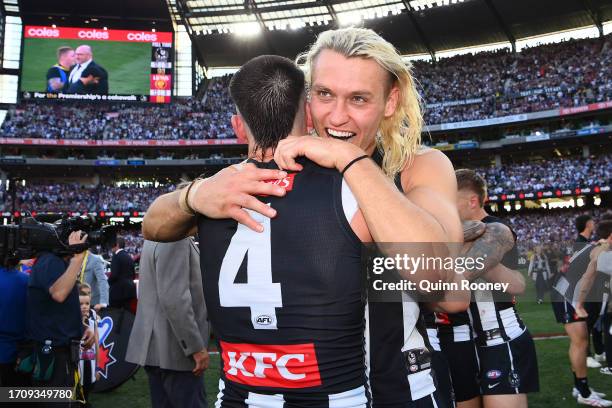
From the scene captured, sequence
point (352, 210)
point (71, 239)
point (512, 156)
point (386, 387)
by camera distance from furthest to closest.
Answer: point (512, 156)
point (71, 239)
point (386, 387)
point (352, 210)

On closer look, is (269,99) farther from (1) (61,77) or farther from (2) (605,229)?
(1) (61,77)

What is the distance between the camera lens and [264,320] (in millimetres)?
1660

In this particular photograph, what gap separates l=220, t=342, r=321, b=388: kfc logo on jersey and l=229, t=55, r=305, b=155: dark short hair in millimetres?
688

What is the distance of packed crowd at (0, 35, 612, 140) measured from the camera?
42.4m

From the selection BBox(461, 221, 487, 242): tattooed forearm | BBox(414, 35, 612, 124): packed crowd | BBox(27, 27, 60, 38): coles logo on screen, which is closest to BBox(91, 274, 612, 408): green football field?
BBox(461, 221, 487, 242): tattooed forearm

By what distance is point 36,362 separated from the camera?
439 centimetres

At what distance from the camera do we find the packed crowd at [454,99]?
139 ft

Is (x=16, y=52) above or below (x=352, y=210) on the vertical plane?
above

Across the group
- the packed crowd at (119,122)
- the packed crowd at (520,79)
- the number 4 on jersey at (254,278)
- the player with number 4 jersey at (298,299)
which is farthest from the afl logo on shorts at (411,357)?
the packed crowd at (119,122)

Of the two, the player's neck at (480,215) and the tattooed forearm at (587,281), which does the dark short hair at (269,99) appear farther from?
the tattooed forearm at (587,281)

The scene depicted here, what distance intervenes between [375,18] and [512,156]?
687 inches

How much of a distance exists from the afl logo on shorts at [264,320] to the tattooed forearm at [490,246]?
194 centimetres

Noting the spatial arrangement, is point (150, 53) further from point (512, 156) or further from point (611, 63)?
point (611, 63)

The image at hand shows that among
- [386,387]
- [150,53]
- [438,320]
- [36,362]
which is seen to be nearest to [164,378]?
[36,362]
